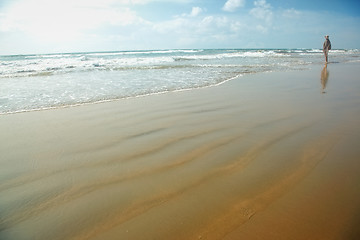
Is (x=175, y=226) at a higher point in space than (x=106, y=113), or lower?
lower

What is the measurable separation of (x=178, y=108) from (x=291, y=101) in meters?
2.74

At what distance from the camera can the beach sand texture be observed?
177 cm

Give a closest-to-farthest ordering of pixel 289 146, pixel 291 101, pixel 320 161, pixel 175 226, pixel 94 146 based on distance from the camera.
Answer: pixel 175 226 → pixel 320 161 → pixel 289 146 → pixel 94 146 → pixel 291 101

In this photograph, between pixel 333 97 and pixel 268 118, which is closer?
pixel 268 118

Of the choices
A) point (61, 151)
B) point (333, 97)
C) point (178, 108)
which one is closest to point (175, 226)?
point (61, 151)

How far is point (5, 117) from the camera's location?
16.1 ft

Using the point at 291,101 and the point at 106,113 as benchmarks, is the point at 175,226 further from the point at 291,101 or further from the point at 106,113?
the point at 291,101

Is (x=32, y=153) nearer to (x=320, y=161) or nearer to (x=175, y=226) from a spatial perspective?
(x=175, y=226)

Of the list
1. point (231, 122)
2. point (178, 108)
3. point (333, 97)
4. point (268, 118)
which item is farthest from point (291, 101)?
point (178, 108)

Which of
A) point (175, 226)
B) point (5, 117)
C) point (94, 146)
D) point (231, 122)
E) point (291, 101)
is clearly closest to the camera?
point (175, 226)

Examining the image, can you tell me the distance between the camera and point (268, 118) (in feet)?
14.0

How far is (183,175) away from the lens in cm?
246

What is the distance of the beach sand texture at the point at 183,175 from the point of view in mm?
1769

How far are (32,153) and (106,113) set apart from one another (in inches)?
75.4
